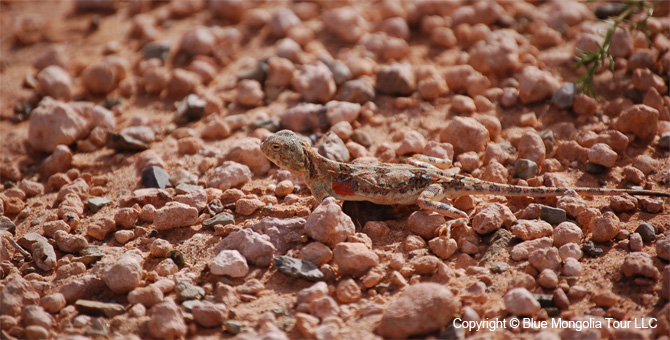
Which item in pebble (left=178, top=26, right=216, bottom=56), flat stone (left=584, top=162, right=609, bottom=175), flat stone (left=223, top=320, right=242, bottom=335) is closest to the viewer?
flat stone (left=223, top=320, right=242, bottom=335)

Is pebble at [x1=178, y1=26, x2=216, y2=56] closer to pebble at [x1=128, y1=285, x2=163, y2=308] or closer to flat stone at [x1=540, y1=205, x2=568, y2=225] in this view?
pebble at [x1=128, y1=285, x2=163, y2=308]

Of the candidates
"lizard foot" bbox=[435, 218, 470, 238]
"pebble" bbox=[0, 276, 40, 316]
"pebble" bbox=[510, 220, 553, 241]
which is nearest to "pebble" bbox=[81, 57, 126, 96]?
"pebble" bbox=[0, 276, 40, 316]

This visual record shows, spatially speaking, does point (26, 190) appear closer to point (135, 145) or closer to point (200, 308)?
point (135, 145)

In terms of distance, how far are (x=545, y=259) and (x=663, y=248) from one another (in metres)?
1.11

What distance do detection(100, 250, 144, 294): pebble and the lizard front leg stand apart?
3.05 meters

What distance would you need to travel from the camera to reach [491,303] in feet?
17.9

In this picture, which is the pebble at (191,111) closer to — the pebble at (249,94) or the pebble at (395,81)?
the pebble at (249,94)

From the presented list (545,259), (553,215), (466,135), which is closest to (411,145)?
(466,135)

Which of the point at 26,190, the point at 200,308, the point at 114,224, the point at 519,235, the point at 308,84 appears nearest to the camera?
the point at 200,308

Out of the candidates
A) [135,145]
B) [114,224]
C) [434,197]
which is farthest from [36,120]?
[434,197]

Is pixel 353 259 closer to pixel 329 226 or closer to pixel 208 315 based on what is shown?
pixel 329 226

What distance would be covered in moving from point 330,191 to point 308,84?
8.32ft

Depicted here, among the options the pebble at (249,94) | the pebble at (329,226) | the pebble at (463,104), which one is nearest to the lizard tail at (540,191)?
the pebble at (329,226)

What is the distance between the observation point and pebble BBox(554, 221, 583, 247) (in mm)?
5996
